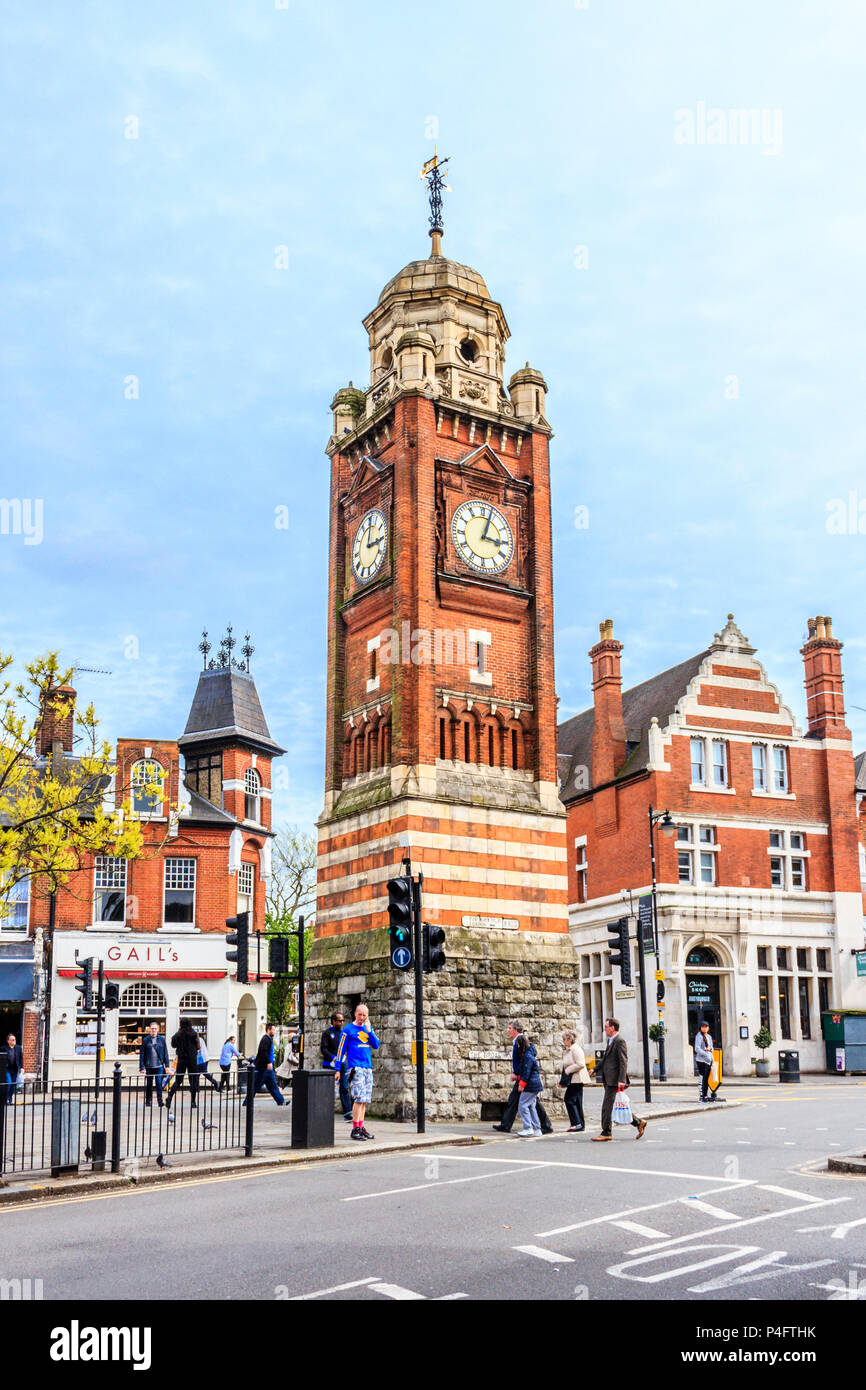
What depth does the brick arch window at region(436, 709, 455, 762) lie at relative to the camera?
28.2m

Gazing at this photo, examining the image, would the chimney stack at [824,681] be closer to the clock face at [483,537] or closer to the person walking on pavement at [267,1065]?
the clock face at [483,537]

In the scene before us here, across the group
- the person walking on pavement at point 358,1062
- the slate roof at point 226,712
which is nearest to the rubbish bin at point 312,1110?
the person walking on pavement at point 358,1062

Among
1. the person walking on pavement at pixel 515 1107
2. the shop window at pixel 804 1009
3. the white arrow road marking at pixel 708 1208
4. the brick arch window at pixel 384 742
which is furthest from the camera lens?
the shop window at pixel 804 1009

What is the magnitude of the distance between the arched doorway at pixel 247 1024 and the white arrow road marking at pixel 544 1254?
35803 mm

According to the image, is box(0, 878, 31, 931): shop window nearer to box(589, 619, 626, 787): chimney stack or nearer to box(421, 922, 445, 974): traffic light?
box(589, 619, 626, 787): chimney stack

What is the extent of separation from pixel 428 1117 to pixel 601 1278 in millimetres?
17148

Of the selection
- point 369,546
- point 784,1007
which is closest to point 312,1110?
point 369,546

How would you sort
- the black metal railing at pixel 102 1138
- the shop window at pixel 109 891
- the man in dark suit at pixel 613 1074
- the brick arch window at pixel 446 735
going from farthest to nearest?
1. the shop window at pixel 109 891
2. the brick arch window at pixel 446 735
3. the man in dark suit at pixel 613 1074
4. the black metal railing at pixel 102 1138

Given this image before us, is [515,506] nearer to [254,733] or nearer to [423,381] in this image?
[423,381]

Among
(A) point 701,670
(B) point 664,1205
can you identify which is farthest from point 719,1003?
(B) point 664,1205

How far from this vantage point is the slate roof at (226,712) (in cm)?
4747

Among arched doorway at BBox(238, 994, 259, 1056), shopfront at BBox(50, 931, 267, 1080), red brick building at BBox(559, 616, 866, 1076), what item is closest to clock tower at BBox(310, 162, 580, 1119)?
shopfront at BBox(50, 931, 267, 1080)

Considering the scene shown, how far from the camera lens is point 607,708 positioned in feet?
158

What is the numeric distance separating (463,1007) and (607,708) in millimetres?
23849
